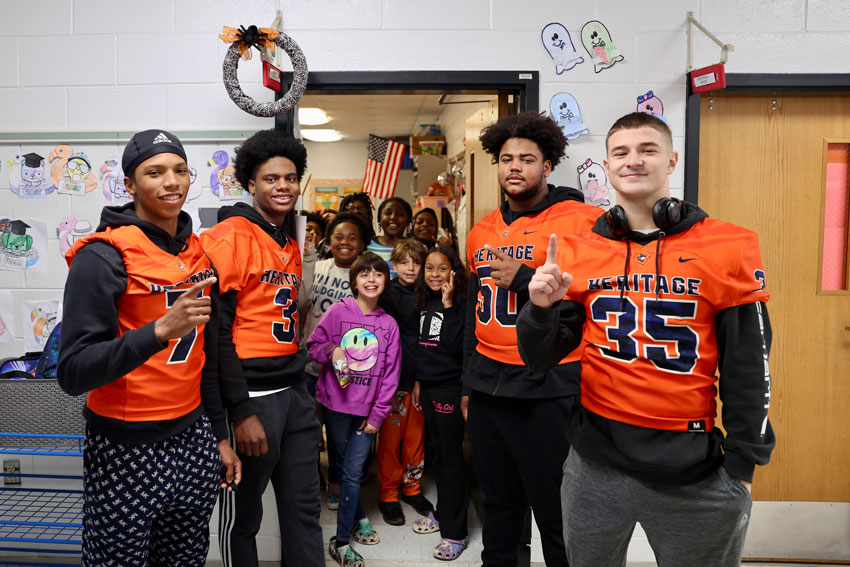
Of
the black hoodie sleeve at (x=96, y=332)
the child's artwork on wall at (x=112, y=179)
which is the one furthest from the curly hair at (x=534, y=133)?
the child's artwork on wall at (x=112, y=179)

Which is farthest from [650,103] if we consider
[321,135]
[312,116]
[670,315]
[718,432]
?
[321,135]

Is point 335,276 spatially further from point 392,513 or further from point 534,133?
Answer: point 534,133

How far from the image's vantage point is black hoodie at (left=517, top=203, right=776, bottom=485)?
1.35 m

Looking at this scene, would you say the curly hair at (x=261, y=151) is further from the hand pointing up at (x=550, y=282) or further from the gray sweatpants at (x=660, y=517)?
the gray sweatpants at (x=660, y=517)

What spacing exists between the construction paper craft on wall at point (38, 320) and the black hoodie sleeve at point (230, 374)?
116 cm

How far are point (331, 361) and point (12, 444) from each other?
1190 millimetres

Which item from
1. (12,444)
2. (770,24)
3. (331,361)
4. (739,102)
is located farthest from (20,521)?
(770,24)

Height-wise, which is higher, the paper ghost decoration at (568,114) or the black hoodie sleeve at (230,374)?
the paper ghost decoration at (568,114)

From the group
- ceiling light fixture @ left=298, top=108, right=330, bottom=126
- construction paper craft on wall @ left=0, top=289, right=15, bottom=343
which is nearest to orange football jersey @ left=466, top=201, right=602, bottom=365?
construction paper craft on wall @ left=0, top=289, right=15, bottom=343

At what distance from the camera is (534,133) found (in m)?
2.06

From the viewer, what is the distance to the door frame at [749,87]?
2.49 meters

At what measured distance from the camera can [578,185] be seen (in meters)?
2.55

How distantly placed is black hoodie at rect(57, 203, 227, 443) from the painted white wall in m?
1.17

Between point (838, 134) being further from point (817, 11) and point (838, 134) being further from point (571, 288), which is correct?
point (571, 288)
